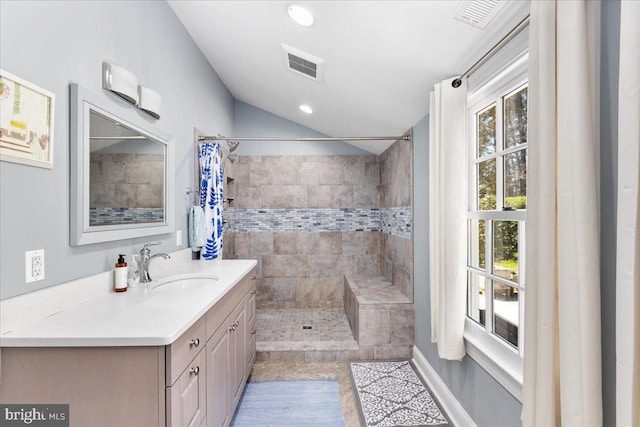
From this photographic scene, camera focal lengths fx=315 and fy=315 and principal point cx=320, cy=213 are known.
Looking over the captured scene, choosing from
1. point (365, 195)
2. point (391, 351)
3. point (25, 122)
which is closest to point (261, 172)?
point (365, 195)

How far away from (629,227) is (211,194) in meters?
2.63

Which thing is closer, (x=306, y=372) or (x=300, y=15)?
(x=300, y=15)

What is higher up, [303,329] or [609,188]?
[609,188]

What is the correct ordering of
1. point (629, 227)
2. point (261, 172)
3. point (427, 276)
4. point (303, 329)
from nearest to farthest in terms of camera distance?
point (629, 227)
point (427, 276)
point (303, 329)
point (261, 172)

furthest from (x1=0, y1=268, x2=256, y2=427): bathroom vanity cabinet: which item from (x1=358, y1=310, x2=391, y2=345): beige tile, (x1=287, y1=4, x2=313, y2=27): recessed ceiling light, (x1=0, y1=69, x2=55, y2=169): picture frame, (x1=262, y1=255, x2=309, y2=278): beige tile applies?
(x1=262, y1=255, x2=309, y2=278): beige tile

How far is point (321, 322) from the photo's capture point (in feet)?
11.7

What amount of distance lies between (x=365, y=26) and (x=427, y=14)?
0.39m

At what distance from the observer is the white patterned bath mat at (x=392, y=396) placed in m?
2.00

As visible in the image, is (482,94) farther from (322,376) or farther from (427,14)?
(322,376)

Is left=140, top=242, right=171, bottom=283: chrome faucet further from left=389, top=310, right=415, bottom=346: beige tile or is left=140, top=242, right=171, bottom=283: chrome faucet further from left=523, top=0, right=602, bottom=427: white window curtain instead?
left=389, top=310, right=415, bottom=346: beige tile

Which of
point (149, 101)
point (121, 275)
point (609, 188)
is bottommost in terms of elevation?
point (121, 275)

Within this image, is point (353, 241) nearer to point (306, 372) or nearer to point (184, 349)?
point (306, 372)

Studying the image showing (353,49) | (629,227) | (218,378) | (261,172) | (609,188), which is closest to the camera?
(629,227)

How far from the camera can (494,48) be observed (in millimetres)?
1377
